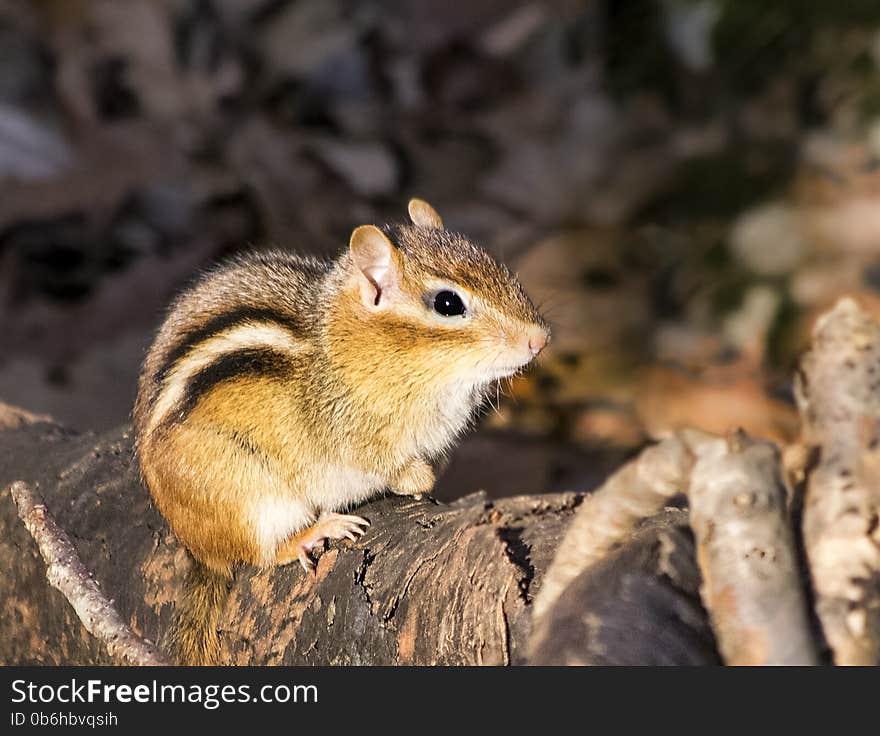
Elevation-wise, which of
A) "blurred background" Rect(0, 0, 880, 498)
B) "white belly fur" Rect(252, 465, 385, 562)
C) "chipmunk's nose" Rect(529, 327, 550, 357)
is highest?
"blurred background" Rect(0, 0, 880, 498)

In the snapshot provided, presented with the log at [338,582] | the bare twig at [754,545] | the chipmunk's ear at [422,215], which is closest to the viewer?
the bare twig at [754,545]

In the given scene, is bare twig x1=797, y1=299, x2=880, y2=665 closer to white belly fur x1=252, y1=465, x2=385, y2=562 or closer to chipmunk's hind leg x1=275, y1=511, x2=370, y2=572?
chipmunk's hind leg x1=275, y1=511, x2=370, y2=572

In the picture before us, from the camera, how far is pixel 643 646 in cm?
116

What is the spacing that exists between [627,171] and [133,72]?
2111mm

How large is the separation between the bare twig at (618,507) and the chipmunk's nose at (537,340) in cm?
88

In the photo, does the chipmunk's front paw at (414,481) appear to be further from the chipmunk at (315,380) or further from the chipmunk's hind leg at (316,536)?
the chipmunk's hind leg at (316,536)

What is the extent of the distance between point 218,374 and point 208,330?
4.4 inches

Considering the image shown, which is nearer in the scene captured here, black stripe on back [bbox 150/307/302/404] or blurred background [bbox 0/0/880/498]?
black stripe on back [bbox 150/307/302/404]

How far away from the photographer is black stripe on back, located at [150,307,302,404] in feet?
6.79

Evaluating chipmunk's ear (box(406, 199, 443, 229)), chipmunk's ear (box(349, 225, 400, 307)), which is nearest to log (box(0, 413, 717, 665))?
chipmunk's ear (box(349, 225, 400, 307))

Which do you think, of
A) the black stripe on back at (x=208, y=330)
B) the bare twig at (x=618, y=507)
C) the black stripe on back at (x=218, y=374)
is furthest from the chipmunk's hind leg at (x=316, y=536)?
the bare twig at (x=618, y=507)

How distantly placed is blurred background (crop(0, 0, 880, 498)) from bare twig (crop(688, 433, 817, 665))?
219 centimetres

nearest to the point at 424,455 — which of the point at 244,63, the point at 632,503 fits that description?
the point at 632,503

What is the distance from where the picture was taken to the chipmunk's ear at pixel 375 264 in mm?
2092
